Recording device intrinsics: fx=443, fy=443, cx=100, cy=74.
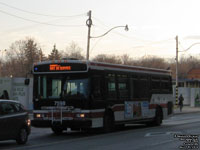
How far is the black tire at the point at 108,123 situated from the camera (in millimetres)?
18703

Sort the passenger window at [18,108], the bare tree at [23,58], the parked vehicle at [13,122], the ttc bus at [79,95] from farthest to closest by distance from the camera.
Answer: the bare tree at [23,58]
the ttc bus at [79,95]
the passenger window at [18,108]
the parked vehicle at [13,122]

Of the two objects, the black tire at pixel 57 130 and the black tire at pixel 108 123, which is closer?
the black tire at pixel 108 123

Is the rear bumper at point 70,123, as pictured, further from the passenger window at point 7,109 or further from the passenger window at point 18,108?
the passenger window at point 7,109

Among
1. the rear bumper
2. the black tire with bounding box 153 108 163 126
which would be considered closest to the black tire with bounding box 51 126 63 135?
the rear bumper

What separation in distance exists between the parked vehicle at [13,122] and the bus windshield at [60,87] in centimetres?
272

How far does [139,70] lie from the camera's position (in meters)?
21.7

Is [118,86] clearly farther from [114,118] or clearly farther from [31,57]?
[31,57]

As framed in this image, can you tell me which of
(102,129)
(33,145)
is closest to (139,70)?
(102,129)

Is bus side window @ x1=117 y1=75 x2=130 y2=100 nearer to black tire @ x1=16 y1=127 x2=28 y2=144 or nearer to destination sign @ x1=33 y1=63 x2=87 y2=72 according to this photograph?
destination sign @ x1=33 y1=63 x2=87 y2=72

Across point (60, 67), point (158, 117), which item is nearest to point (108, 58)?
point (158, 117)

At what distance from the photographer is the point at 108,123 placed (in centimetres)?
1897

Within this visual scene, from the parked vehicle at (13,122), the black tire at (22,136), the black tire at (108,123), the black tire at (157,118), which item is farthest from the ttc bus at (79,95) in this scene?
the black tire at (157,118)

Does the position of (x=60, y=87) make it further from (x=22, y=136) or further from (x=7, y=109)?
(x=7, y=109)

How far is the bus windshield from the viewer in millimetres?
17531
